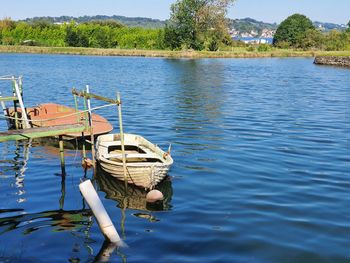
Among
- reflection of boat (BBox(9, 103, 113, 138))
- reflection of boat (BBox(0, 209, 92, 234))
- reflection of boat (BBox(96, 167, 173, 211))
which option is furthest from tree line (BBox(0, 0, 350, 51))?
reflection of boat (BBox(0, 209, 92, 234))

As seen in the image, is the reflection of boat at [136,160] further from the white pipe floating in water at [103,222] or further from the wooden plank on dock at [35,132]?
the white pipe floating in water at [103,222]

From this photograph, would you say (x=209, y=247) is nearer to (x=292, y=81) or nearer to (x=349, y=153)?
(x=349, y=153)

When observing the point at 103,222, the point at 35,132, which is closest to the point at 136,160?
the point at 35,132

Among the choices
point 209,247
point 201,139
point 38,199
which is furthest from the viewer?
point 201,139

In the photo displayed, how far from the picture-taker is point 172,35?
115 metres

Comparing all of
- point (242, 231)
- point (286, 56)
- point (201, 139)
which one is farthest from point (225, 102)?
point (286, 56)

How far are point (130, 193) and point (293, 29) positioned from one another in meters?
142

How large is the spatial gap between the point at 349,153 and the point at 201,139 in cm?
793

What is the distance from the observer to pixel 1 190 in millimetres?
16062

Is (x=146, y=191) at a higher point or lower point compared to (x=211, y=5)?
lower

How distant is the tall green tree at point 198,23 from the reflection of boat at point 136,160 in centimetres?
9558

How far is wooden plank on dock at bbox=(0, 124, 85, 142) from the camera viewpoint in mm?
15414

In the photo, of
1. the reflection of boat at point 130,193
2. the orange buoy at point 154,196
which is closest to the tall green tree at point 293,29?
the reflection of boat at point 130,193

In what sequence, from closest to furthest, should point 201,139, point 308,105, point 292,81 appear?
point 201,139, point 308,105, point 292,81
